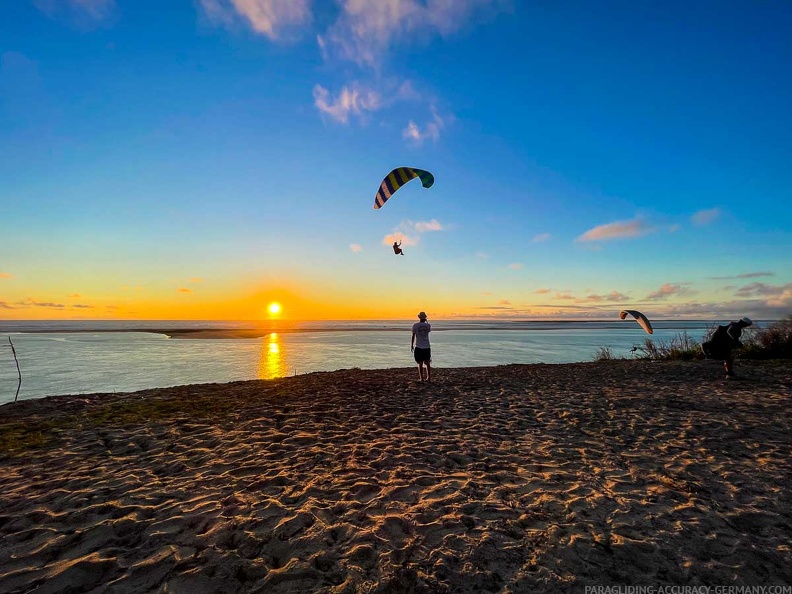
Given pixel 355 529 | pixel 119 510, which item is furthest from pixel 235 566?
pixel 119 510

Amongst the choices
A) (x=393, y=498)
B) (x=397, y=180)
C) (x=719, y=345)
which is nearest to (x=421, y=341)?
(x=397, y=180)

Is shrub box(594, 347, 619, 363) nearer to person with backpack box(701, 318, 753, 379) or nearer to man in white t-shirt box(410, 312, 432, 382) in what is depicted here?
person with backpack box(701, 318, 753, 379)

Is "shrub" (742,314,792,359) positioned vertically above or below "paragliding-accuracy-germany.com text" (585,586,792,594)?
above

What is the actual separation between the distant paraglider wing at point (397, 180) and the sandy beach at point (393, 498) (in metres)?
7.76

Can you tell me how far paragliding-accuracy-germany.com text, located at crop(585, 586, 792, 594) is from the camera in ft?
9.48

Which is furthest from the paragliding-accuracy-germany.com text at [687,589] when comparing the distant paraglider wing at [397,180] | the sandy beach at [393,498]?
the distant paraglider wing at [397,180]

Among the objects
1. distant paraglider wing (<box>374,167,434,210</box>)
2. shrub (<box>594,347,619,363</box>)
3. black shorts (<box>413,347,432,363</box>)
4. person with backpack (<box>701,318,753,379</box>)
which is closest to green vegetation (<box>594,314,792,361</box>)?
shrub (<box>594,347,619,363</box>)

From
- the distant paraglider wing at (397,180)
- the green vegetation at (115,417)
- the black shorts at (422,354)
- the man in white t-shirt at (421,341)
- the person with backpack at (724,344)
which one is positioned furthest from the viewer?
the distant paraglider wing at (397,180)

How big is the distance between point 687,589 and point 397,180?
A: 12.3 metres

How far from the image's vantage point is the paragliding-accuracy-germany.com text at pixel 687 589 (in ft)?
9.48

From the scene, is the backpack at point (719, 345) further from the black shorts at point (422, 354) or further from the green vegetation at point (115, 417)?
the green vegetation at point (115, 417)

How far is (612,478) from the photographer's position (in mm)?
4812

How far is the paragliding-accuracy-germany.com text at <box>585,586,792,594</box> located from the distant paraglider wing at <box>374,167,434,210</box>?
1164cm

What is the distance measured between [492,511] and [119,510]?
13.0 feet
